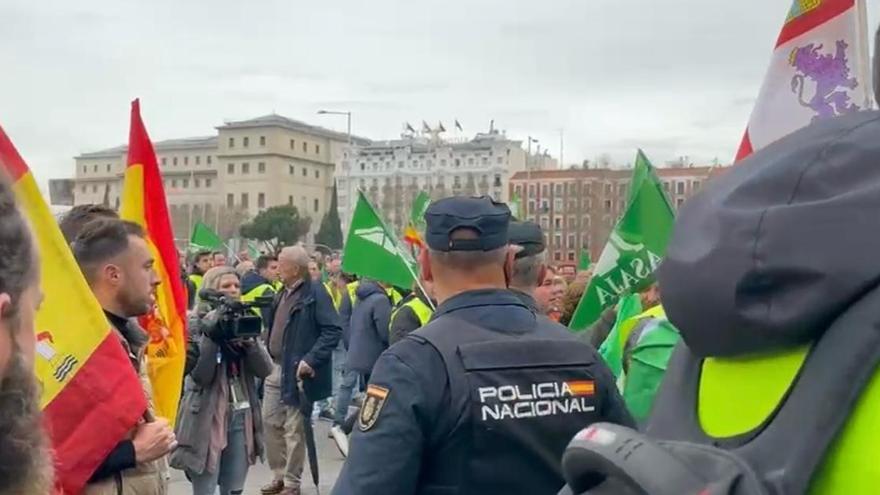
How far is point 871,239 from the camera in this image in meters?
0.92

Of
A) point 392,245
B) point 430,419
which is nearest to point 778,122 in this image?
point 430,419

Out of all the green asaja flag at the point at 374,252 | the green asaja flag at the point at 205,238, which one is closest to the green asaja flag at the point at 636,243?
the green asaja flag at the point at 374,252

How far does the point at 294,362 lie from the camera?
8.35 meters

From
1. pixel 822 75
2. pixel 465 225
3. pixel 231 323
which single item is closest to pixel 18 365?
pixel 465 225

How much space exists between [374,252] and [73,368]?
5.61 m

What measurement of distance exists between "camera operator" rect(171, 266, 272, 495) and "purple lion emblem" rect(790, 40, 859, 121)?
3696 mm

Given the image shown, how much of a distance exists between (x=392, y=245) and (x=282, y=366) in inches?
51.3

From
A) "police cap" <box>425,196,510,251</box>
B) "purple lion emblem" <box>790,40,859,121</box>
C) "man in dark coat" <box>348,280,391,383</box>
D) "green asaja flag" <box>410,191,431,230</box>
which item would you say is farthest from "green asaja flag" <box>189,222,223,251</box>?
"police cap" <box>425,196,510,251</box>

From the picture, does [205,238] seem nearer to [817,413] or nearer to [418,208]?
[418,208]

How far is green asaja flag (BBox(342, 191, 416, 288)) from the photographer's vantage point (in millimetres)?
8711

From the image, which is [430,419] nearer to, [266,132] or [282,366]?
[282,366]

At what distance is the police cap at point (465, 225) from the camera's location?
3.16 m

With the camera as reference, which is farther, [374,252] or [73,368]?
[374,252]

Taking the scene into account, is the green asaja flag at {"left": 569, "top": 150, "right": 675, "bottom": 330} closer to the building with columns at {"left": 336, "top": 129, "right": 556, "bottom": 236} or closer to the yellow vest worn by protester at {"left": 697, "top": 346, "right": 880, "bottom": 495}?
the yellow vest worn by protester at {"left": 697, "top": 346, "right": 880, "bottom": 495}
